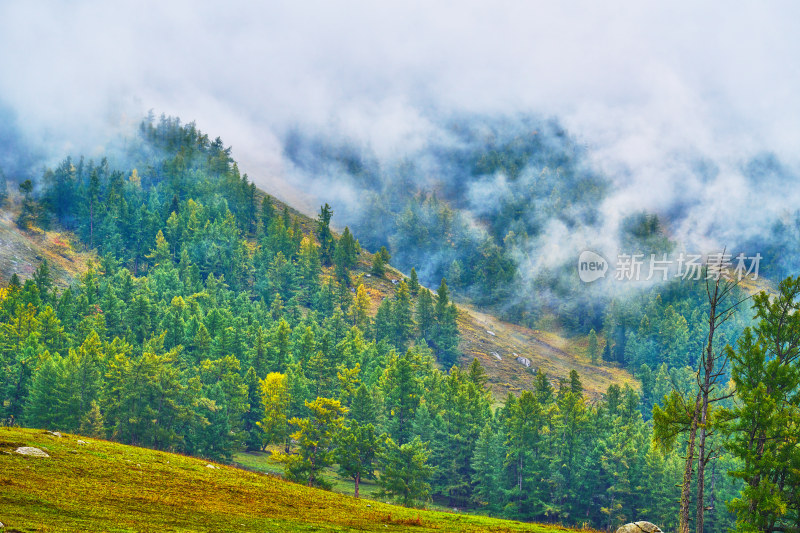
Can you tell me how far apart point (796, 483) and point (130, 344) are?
386ft

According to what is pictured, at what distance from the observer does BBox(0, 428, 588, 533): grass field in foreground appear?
1126 inches

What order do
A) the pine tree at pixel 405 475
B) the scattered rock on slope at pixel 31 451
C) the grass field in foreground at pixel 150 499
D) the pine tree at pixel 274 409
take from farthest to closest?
the pine tree at pixel 274 409
the pine tree at pixel 405 475
the scattered rock on slope at pixel 31 451
the grass field in foreground at pixel 150 499

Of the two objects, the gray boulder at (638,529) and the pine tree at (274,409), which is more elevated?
the pine tree at (274,409)

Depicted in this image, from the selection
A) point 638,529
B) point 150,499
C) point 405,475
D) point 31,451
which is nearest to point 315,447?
point 405,475

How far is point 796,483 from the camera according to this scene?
45.5m

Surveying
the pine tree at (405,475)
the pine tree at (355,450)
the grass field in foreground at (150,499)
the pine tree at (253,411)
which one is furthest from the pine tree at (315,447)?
the pine tree at (253,411)

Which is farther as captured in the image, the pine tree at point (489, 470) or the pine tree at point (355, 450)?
the pine tree at point (489, 470)

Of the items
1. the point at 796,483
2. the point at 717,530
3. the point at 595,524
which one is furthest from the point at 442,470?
the point at 796,483

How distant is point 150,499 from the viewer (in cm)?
3528

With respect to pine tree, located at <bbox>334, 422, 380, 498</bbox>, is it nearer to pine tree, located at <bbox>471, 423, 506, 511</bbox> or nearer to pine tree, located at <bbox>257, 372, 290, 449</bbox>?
pine tree, located at <bbox>471, 423, 506, 511</bbox>

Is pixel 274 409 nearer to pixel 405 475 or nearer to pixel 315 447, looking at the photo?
pixel 315 447

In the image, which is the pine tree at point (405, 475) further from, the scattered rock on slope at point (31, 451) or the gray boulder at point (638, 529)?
the scattered rock on slope at point (31, 451)

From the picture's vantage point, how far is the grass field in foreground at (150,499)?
93.8ft

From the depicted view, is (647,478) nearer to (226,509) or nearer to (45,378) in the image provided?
(226,509)
